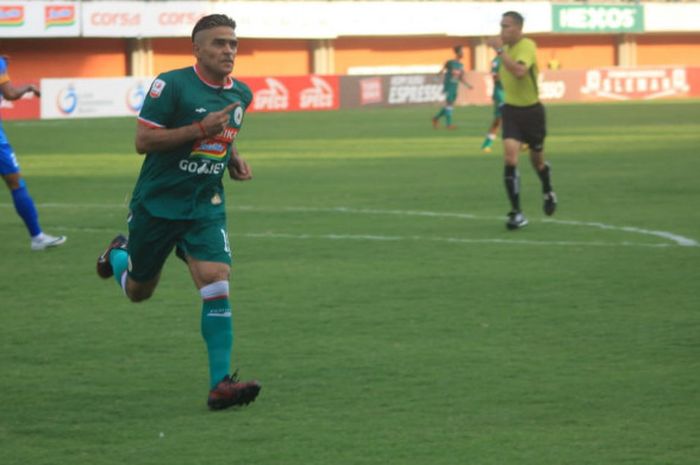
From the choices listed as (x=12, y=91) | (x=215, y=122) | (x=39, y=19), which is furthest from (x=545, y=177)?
(x=39, y=19)

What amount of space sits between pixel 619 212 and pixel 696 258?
4.09m

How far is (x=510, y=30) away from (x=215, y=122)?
331 inches

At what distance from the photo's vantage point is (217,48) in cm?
736

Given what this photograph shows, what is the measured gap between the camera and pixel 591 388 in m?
7.54

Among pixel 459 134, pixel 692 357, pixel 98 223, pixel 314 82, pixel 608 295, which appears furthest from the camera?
pixel 314 82

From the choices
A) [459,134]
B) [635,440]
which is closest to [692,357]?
[635,440]

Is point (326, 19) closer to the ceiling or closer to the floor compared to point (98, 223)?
closer to the ceiling

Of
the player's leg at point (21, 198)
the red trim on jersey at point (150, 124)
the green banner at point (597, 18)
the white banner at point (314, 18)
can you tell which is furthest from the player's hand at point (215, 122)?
the green banner at point (597, 18)

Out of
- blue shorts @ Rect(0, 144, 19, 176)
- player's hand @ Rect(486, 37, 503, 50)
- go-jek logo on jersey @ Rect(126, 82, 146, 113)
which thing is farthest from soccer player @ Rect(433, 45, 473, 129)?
blue shorts @ Rect(0, 144, 19, 176)

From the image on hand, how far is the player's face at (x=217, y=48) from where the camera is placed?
24.1ft

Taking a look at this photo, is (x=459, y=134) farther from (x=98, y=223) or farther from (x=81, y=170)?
(x=98, y=223)

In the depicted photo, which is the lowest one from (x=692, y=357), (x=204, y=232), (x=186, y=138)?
(x=692, y=357)

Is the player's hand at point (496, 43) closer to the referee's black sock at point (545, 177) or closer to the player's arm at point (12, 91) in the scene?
the referee's black sock at point (545, 177)

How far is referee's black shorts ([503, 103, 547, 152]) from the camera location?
1559 centimetres
